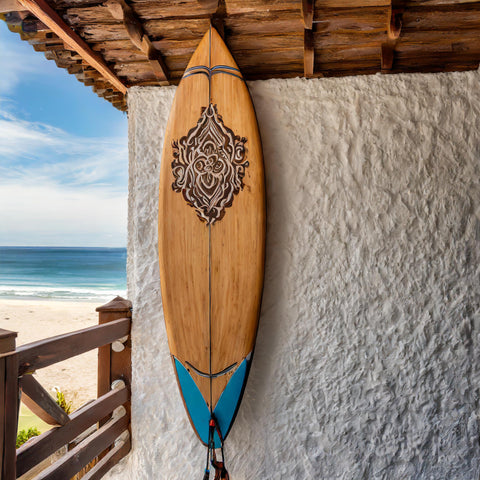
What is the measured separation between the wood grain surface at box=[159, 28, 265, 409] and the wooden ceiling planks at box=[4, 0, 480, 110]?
128 millimetres

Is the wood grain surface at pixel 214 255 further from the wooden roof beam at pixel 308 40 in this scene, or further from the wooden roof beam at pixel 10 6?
the wooden roof beam at pixel 10 6

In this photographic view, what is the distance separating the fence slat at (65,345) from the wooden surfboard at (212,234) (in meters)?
0.26

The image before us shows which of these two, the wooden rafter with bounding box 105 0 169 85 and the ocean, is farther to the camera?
the ocean

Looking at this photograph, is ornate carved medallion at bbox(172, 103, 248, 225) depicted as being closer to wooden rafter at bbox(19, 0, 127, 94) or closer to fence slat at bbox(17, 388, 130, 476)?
wooden rafter at bbox(19, 0, 127, 94)

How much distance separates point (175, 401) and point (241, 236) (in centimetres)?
85

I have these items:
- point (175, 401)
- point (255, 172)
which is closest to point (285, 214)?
point (255, 172)

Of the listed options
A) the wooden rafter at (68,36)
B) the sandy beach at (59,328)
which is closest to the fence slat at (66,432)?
the wooden rafter at (68,36)

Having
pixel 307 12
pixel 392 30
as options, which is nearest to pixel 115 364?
pixel 307 12

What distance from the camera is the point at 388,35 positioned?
159 cm

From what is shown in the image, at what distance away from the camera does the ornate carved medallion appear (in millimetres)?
1763

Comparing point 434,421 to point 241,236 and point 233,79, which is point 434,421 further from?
point 233,79

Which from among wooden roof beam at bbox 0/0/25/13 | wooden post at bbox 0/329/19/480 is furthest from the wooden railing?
wooden roof beam at bbox 0/0/25/13

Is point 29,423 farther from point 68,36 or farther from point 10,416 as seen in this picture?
point 68,36

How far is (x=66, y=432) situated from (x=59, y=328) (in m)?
10.6
